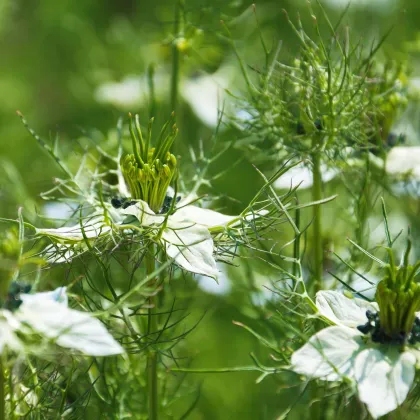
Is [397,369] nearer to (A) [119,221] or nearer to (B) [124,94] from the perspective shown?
(A) [119,221]

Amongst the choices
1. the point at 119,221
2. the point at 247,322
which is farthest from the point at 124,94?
the point at 119,221

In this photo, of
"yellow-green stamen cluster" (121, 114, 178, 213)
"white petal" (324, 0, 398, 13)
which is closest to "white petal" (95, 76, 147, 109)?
"white petal" (324, 0, 398, 13)

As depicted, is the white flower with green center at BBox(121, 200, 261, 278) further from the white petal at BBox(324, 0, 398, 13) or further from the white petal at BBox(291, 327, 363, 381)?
the white petal at BBox(324, 0, 398, 13)

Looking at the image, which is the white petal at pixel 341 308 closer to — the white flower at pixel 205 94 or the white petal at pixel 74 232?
the white petal at pixel 74 232

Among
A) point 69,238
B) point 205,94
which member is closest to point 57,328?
point 69,238

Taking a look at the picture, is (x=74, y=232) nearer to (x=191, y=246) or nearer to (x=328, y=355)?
(x=191, y=246)
